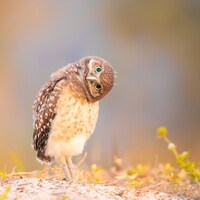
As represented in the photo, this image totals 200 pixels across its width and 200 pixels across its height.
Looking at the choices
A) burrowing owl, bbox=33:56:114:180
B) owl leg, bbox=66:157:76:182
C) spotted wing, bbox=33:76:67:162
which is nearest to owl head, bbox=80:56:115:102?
burrowing owl, bbox=33:56:114:180

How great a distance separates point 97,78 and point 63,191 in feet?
2.05

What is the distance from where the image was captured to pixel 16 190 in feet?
14.4

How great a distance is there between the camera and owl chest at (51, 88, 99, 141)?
4.77 m

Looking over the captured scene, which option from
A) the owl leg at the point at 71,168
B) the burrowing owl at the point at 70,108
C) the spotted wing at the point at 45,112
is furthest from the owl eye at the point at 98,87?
the owl leg at the point at 71,168

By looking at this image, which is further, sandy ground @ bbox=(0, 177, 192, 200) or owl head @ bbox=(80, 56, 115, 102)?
owl head @ bbox=(80, 56, 115, 102)

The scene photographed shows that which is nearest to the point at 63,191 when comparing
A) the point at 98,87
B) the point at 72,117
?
the point at 72,117

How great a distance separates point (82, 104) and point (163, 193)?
56 centimetres

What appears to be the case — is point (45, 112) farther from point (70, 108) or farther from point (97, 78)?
point (97, 78)

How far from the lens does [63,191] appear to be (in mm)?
4375

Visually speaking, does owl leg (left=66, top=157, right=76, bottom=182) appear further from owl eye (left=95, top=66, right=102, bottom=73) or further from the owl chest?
owl eye (left=95, top=66, right=102, bottom=73)

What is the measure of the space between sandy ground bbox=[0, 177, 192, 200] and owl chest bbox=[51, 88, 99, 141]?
23 centimetres

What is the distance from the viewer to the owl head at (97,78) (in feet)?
15.5

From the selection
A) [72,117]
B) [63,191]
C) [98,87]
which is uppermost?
[98,87]

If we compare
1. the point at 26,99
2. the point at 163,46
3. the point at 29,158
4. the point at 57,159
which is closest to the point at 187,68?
the point at 163,46
